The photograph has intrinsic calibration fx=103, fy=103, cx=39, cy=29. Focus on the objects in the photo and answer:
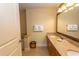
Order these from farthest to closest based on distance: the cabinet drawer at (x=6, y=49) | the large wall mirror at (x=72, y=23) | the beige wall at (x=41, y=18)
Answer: the beige wall at (x=41, y=18)
the large wall mirror at (x=72, y=23)
the cabinet drawer at (x=6, y=49)

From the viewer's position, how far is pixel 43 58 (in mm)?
688

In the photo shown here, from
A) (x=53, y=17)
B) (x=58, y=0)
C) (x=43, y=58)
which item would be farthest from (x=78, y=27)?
(x=53, y=17)

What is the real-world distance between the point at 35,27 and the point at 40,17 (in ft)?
1.90

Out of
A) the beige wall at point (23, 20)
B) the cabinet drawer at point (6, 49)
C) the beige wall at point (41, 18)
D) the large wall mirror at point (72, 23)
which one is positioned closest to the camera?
the cabinet drawer at point (6, 49)

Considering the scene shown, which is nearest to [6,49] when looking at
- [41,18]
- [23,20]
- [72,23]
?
[72,23]

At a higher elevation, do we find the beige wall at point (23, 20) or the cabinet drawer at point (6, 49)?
the beige wall at point (23, 20)

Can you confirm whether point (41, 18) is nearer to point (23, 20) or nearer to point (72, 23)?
point (23, 20)

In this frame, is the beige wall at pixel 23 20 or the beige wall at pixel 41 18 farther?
the beige wall at pixel 23 20

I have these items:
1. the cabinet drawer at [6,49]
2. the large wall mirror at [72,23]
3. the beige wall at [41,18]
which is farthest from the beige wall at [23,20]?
the cabinet drawer at [6,49]

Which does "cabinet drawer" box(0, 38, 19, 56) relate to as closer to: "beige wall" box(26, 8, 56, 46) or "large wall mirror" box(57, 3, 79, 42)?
"large wall mirror" box(57, 3, 79, 42)

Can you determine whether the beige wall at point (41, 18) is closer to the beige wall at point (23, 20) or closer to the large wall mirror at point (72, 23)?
the beige wall at point (23, 20)

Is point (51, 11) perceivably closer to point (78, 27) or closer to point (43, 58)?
point (78, 27)

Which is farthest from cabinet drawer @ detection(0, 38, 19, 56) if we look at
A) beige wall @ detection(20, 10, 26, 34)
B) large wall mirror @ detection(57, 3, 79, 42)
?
beige wall @ detection(20, 10, 26, 34)

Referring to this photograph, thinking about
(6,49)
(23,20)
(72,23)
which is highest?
(23,20)
